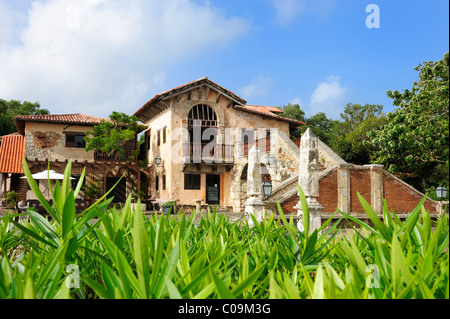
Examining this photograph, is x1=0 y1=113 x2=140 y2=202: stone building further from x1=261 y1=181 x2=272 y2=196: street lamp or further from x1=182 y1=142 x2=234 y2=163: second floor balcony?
x1=261 y1=181 x2=272 y2=196: street lamp

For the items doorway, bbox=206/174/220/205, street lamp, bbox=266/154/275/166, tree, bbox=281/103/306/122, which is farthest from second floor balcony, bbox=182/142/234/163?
tree, bbox=281/103/306/122

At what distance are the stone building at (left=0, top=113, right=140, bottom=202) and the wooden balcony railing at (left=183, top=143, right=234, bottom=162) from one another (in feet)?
12.8

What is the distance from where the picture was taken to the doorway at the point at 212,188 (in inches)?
847

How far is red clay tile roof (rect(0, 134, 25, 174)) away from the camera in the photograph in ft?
68.8

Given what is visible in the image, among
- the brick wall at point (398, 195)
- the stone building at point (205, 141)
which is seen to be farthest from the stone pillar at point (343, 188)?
the stone building at point (205, 141)

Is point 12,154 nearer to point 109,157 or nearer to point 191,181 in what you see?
point 109,157

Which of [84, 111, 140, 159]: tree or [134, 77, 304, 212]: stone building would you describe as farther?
[84, 111, 140, 159]: tree

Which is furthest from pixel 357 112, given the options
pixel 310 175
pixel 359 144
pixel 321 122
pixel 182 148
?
pixel 310 175

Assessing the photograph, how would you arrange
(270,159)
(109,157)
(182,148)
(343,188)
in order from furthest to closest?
(109,157) → (182,148) → (270,159) → (343,188)

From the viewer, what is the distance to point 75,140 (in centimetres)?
A: 2244

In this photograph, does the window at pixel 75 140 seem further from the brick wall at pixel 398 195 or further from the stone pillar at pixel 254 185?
the brick wall at pixel 398 195

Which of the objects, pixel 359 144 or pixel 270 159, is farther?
pixel 359 144

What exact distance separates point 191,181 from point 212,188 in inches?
53.6
